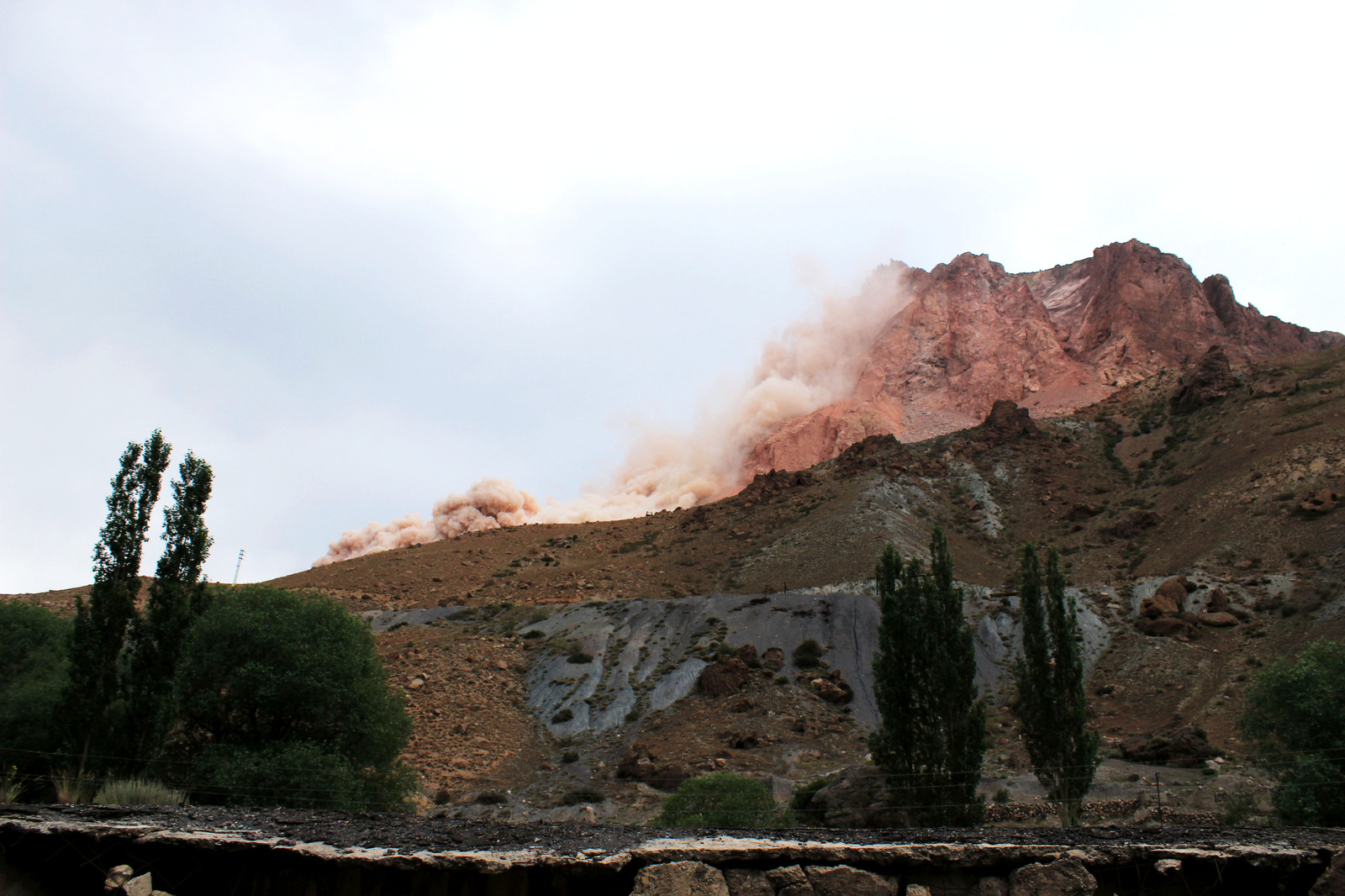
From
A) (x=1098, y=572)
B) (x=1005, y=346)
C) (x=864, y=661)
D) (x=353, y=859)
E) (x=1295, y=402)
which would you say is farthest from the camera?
(x=1005, y=346)

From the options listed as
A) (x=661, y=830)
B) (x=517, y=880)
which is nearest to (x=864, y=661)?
(x=661, y=830)

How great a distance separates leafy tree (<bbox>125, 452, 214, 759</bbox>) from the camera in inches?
882

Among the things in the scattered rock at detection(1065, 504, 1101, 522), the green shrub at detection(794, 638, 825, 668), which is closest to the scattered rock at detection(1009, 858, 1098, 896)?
the green shrub at detection(794, 638, 825, 668)

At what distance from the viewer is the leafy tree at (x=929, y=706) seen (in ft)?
82.3

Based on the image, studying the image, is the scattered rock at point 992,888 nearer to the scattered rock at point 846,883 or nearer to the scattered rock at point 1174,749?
Result: the scattered rock at point 846,883

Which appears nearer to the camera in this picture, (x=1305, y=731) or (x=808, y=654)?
(x=1305, y=731)

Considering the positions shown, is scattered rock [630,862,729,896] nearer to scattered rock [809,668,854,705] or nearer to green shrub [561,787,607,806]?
green shrub [561,787,607,806]

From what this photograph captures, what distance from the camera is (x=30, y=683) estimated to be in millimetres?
28359

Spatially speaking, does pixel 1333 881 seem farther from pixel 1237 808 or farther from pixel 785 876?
pixel 1237 808

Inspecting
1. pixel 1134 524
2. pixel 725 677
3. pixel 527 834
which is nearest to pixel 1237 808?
pixel 527 834

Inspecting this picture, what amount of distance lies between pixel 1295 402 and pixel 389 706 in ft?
230

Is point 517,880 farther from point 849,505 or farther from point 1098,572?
point 849,505

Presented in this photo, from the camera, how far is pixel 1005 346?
12950cm

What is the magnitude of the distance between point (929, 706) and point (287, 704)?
67.7 feet
